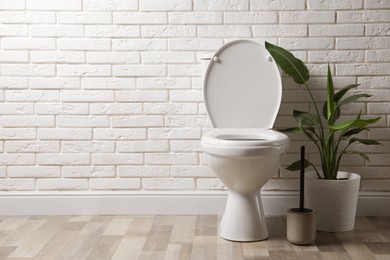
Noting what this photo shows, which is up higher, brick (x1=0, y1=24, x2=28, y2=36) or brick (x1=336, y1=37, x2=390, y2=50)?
brick (x1=0, y1=24, x2=28, y2=36)

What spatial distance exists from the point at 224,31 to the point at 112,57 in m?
0.63

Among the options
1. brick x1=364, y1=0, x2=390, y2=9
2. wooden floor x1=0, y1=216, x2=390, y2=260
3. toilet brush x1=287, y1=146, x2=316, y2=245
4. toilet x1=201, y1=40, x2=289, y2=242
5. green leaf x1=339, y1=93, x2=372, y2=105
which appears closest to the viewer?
wooden floor x1=0, y1=216, x2=390, y2=260

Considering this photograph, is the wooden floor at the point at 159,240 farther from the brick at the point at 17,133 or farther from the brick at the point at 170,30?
the brick at the point at 170,30

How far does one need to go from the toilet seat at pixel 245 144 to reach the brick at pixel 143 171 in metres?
0.53

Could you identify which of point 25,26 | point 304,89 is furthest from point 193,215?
point 25,26

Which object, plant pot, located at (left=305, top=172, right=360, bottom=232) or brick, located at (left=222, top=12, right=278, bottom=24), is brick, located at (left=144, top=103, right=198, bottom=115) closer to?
brick, located at (left=222, top=12, right=278, bottom=24)

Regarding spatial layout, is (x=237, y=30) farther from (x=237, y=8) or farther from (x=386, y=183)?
(x=386, y=183)

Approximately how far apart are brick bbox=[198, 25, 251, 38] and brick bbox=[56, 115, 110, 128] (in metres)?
0.71

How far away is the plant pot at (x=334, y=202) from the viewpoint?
9.66ft

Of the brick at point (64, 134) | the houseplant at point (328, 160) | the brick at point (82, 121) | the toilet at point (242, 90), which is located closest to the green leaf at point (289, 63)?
the houseplant at point (328, 160)

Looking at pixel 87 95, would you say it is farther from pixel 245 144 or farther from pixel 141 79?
pixel 245 144

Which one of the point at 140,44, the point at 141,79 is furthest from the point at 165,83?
the point at 140,44

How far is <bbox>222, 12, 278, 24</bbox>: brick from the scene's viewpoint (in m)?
3.21

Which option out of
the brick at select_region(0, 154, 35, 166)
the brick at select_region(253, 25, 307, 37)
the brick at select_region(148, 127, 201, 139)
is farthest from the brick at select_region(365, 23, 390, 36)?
the brick at select_region(0, 154, 35, 166)
